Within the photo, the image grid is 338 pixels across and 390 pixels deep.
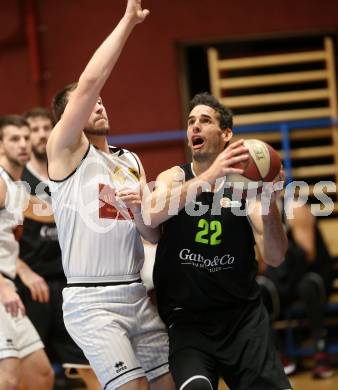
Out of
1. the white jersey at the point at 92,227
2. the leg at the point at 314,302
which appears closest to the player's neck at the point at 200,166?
the white jersey at the point at 92,227

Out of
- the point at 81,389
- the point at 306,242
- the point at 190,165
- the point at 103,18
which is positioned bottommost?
the point at 81,389

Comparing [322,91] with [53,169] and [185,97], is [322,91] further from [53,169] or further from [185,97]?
[53,169]

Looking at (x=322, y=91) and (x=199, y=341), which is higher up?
(x=322, y=91)

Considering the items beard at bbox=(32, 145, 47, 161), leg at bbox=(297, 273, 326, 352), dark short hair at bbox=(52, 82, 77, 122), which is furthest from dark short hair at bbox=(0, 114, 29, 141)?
→ leg at bbox=(297, 273, 326, 352)

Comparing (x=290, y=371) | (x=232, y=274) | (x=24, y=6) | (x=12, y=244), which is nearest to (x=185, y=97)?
(x=24, y=6)

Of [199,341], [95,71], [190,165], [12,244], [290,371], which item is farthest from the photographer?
[290,371]

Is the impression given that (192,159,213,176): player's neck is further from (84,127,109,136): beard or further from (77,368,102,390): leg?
(77,368,102,390): leg

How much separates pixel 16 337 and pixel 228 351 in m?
1.76

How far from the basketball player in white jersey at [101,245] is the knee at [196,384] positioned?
20 cm

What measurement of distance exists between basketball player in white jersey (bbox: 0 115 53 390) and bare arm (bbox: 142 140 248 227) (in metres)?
1.38

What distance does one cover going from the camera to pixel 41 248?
7176 mm

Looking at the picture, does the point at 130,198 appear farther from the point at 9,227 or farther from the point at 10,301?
the point at 9,227

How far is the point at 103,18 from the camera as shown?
33.0 feet

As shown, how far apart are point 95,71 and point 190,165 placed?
959 millimetres
